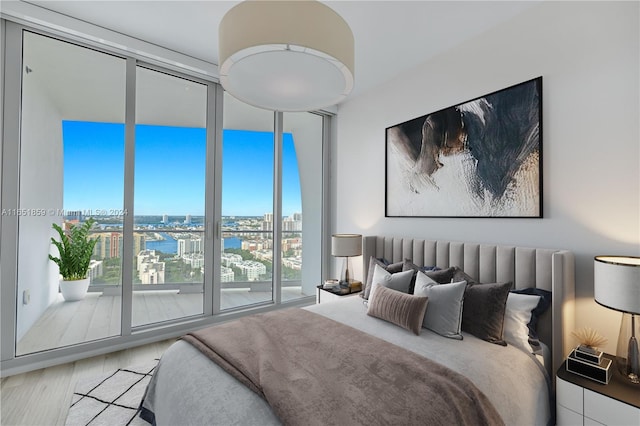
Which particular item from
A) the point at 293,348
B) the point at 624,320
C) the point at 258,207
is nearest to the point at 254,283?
the point at 258,207

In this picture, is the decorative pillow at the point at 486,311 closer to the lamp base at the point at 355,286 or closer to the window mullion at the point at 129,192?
the lamp base at the point at 355,286

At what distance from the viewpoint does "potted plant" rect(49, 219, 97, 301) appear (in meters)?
2.73

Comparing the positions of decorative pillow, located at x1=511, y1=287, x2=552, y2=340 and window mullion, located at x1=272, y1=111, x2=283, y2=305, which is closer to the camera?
decorative pillow, located at x1=511, y1=287, x2=552, y2=340

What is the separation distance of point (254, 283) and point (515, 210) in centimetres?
305

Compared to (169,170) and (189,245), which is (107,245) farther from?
(169,170)

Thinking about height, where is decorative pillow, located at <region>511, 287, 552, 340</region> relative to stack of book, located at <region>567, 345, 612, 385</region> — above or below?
above

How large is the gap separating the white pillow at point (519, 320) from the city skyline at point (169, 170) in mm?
2800

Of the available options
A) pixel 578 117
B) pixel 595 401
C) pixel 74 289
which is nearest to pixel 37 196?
pixel 74 289

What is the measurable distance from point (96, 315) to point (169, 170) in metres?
1.62

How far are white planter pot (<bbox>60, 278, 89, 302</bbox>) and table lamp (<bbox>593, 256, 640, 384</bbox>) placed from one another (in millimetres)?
4007

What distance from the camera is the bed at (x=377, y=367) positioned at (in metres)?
1.20

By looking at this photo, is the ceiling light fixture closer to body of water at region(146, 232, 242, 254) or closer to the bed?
the bed

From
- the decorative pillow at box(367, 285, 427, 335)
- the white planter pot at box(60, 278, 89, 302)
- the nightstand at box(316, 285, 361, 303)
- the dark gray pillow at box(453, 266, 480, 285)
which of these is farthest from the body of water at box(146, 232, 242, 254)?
the dark gray pillow at box(453, 266, 480, 285)

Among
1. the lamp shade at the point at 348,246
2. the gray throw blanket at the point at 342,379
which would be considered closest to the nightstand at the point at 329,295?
the lamp shade at the point at 348,246
